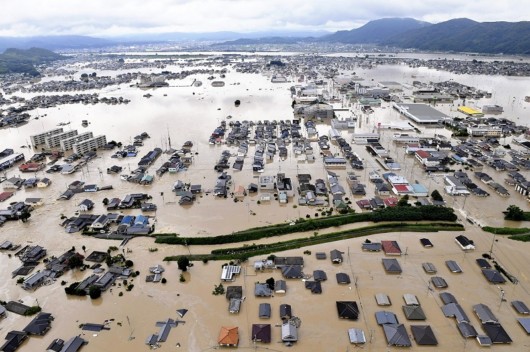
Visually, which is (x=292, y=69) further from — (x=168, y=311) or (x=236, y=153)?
(x=168, y=311)

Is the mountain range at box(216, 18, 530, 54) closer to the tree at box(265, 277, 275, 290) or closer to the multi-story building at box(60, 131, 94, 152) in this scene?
the multi-story building at box(60, 131, 94, 152)

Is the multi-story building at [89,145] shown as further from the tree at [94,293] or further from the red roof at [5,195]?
the tree at [94,293]

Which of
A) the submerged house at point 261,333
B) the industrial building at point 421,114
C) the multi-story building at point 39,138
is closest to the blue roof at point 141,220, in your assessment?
the submerged house at point 261,333

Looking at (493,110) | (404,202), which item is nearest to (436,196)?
(404,202)

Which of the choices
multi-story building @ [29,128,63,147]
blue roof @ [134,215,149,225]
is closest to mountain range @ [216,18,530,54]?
multi-story building @ [29,128,63,147]

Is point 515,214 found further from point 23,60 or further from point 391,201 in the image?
point 23,60
